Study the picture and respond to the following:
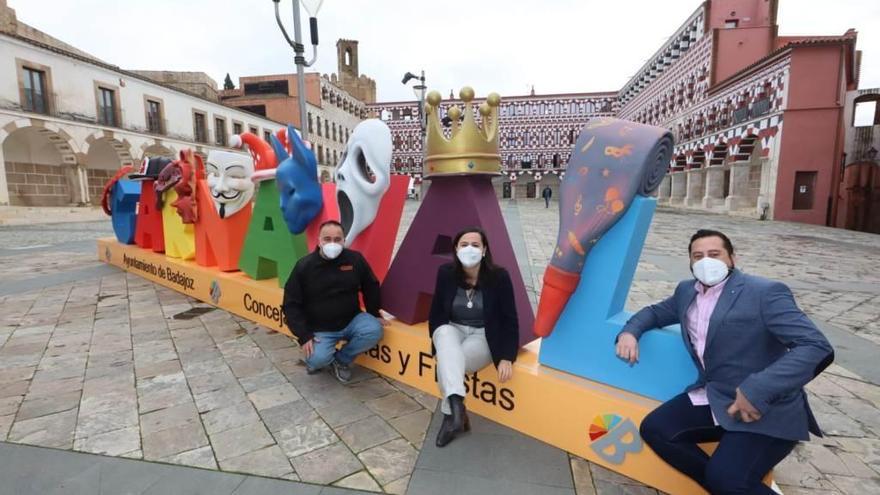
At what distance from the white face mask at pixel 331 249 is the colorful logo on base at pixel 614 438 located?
1982mm

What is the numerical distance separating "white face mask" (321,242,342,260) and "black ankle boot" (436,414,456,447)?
139 centimetres

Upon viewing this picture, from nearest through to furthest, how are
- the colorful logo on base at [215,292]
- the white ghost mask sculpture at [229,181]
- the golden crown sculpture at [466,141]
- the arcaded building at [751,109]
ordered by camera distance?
the golden crown sculpture at [466,141], the white ghost mask sculpture at [229,181], the colorful logo on base at [215,292], the arcaded building at [751,109]

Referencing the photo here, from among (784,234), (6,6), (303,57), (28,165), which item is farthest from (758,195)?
(6,6)

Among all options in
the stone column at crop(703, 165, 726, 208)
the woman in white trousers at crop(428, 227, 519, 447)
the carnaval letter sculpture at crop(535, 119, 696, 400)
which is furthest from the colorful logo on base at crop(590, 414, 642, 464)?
the stone column at crop(703, 165, 726, 208)

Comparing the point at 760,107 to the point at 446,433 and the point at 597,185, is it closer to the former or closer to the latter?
the point at 597,185

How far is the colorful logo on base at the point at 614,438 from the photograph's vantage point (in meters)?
2.22

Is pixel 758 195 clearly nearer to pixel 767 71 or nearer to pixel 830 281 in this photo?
pixel 767 71

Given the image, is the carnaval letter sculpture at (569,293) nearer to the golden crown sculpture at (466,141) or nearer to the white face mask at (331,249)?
the golden crown sculpture at (466,141)

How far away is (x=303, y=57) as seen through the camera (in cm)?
620

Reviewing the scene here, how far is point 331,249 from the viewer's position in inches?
126

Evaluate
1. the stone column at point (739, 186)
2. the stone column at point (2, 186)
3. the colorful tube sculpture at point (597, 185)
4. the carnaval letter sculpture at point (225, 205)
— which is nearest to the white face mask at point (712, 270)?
the colorful tube sculpture at point (597, 185)

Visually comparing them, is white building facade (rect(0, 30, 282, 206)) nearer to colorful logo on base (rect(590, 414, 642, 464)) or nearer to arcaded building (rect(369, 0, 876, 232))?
colorful logo on base (rect(590, 414, 642, 464))

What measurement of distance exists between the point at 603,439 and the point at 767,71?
19.9 meters

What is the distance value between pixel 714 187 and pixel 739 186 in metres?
2.20
